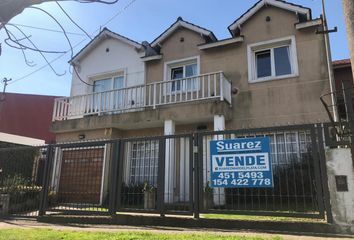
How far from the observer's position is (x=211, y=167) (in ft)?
22.7

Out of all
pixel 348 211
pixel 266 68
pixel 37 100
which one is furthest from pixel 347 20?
pixel 37 100

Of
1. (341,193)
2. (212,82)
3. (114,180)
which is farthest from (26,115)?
(341,193)

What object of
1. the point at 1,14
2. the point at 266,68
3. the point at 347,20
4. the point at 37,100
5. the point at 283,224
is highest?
the point at 37,100

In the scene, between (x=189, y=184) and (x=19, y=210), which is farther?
(x=19, y=210)

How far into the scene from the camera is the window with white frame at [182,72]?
43.4 feet

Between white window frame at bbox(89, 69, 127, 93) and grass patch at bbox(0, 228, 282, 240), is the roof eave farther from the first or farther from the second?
grass patch at bbox(0, 228, 282, 240)

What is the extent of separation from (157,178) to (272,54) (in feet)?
24.9

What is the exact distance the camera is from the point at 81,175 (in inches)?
Answer: 344

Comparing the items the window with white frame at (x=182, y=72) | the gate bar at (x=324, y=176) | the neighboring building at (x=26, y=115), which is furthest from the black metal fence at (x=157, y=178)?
the neighboring building at (x=26, y=115)

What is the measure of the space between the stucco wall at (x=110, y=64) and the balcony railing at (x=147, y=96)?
1132mm

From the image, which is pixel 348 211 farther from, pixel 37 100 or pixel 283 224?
pixel 37 100

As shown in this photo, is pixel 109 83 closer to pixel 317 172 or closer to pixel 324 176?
pixel 317 172

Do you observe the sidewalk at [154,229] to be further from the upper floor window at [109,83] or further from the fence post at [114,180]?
the upper floor window at [109,83]

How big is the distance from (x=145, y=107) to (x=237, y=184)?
7356mm
